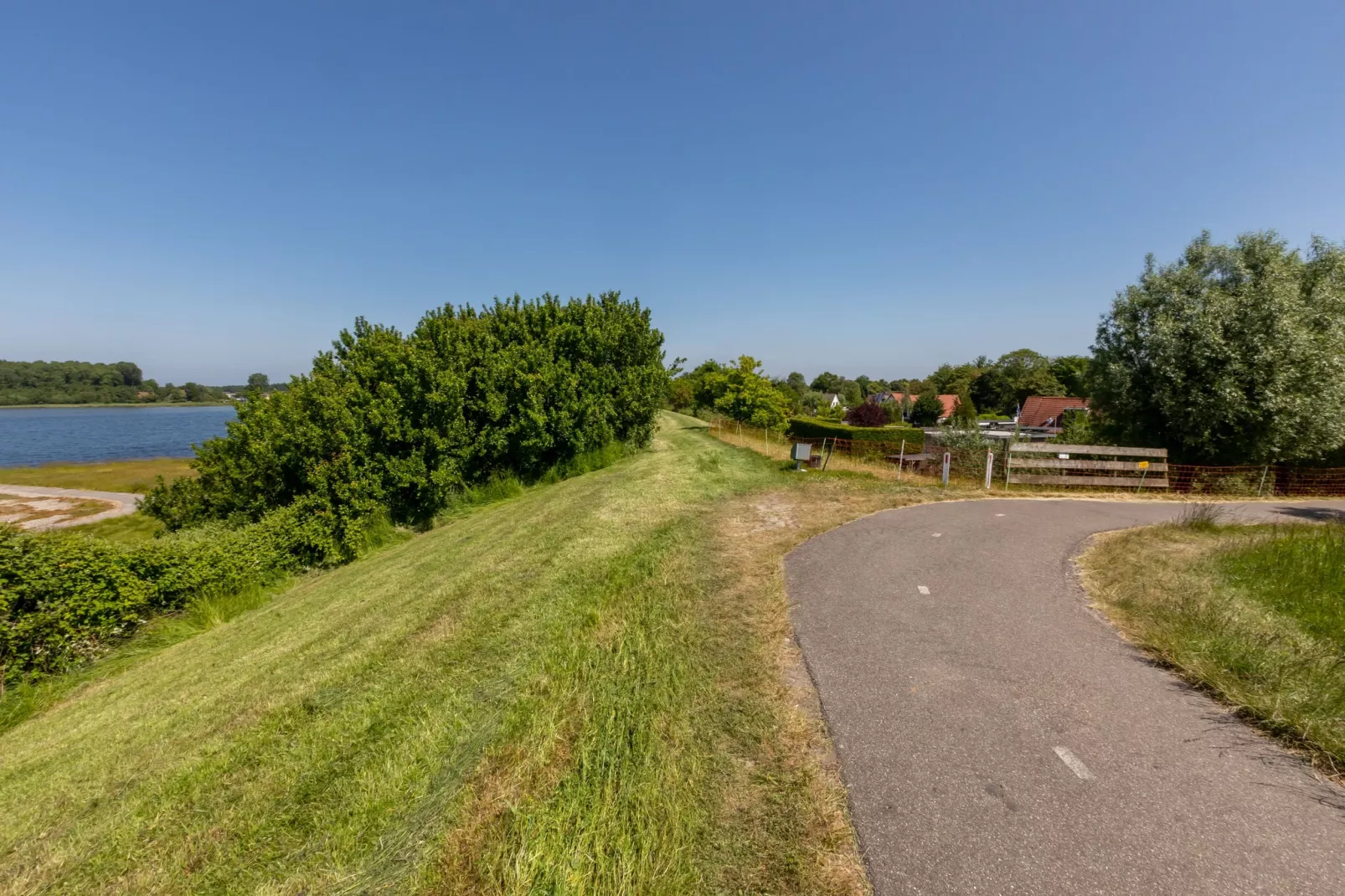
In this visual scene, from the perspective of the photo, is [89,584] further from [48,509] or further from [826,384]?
[826,384]

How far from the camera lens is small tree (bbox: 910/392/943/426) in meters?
64.6

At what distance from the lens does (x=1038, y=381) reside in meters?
68.3

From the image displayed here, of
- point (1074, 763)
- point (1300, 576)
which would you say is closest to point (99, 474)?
point (1074, 763)

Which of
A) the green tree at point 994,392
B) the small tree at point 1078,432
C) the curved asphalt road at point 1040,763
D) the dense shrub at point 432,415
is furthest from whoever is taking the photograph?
the green tree at point 994,392

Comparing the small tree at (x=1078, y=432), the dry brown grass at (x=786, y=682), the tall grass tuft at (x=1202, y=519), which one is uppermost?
the small tree at (x=1078, y=432)

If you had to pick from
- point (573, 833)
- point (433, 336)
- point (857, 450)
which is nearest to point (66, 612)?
point (573, 833)

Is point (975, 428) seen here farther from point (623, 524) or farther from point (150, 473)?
point (150, 473)

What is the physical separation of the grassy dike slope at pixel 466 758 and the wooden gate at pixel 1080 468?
9.41m

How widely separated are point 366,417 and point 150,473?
5393cm

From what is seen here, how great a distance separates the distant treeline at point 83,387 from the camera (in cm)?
15100

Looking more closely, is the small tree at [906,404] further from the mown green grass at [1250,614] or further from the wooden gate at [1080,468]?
the mown green grass at [1250,614]

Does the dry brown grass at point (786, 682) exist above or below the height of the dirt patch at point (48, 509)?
above

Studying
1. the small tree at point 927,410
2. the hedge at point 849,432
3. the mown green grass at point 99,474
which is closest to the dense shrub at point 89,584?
the hedge at point 849,432

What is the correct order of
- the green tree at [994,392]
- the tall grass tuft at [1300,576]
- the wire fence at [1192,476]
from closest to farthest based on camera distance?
the tall grass tuft at [1300,576]
the wire fence at [1192,476]
the green tree at [994,392]
